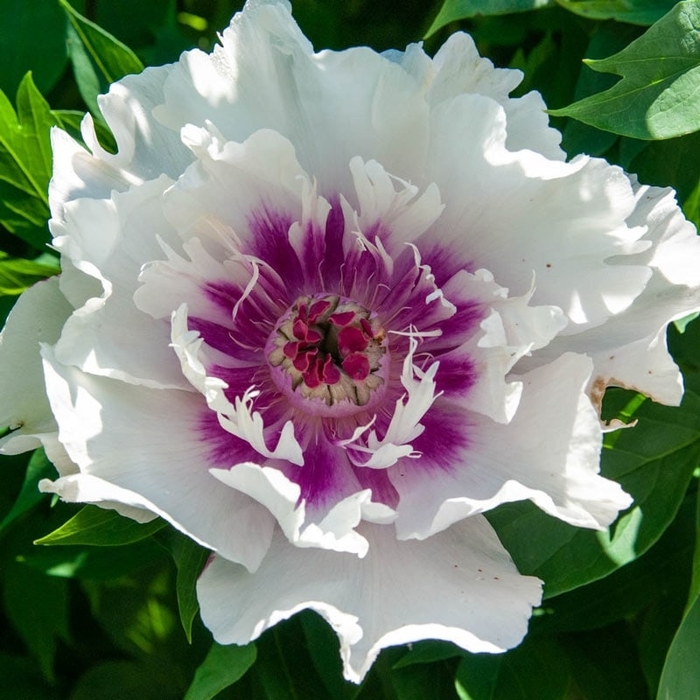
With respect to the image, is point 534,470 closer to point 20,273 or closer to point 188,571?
point 188,571

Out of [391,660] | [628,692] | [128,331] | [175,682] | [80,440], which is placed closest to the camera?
[80,440]

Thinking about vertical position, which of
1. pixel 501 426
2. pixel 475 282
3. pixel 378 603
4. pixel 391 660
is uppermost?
pixel 475 282

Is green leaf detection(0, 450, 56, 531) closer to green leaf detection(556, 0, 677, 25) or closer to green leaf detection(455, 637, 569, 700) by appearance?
green leaf detection(455, 637, 569, 700)

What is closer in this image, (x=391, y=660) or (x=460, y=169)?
(x=460, y=169)

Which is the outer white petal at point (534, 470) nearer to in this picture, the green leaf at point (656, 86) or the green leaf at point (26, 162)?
the green leaf at point (656, 86)

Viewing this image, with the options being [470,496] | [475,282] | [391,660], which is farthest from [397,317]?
[391,660]

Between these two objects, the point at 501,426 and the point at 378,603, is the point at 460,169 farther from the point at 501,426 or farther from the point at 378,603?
the point at 378,603

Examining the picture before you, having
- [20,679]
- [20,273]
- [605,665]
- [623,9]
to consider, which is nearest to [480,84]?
[623,9]
